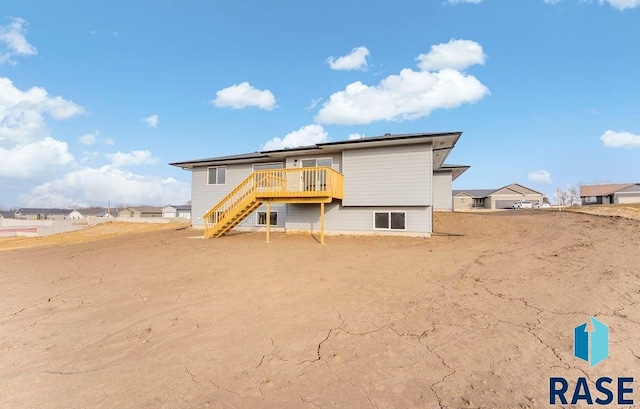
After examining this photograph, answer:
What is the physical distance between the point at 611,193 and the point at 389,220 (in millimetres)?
58677

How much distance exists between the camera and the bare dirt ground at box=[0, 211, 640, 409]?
3414 mm

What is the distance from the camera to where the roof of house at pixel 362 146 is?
512 inches

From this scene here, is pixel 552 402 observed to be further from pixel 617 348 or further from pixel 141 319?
pixel 141 319

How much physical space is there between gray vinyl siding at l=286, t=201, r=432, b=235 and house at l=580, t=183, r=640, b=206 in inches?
2181

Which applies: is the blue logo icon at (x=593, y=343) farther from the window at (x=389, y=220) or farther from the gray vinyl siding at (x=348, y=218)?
the window at (x=389, y=220)

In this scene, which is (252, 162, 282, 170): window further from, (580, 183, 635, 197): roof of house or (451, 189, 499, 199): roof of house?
(580, 183, 635, 197): roof of house

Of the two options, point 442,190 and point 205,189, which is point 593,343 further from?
point 442,190

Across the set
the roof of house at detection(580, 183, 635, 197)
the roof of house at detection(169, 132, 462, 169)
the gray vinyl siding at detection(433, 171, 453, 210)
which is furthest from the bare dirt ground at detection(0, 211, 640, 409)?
the roof of house at detection(580, 183, 635, 197)

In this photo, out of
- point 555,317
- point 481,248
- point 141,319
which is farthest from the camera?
point 481,248

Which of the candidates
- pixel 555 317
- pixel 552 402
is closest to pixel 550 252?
pixel 555 317

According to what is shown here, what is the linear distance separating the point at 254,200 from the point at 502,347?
39.6 feet

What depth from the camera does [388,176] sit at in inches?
559

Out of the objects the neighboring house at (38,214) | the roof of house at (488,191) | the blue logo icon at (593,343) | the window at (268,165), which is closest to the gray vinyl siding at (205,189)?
the window at (268,165)

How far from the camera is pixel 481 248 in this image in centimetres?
1050
